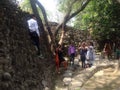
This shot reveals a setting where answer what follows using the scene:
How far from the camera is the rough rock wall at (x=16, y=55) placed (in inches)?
315

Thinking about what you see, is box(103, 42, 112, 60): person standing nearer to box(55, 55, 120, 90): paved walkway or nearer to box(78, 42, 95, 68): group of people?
box(55, 55, 120, 90): paved walkway

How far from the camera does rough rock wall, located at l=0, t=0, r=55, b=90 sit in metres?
8.00

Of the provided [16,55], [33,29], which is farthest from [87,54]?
[16,55]

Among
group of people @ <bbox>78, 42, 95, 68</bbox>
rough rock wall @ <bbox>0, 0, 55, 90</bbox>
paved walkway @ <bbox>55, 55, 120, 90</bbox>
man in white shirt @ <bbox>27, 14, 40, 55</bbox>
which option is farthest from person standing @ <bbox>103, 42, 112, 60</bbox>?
man in white shirt @ <bbox>27, 14, 40, 55</bbox>

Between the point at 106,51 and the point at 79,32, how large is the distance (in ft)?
12.4

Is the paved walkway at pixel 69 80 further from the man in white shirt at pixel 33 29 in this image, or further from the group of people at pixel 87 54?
the man in white shirt at pixel 33 29

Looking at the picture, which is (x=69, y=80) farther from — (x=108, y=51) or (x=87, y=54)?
(x=108, y=51)

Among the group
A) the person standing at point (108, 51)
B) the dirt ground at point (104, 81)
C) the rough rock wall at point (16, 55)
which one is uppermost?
the rough rock wall at point (16, 55)

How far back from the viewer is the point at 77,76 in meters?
14.2

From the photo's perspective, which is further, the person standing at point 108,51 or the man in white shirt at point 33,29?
the person standing at point 108,51

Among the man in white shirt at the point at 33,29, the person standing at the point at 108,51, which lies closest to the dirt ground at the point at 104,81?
the man in white shirt at the point at 33,29

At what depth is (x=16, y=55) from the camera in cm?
933

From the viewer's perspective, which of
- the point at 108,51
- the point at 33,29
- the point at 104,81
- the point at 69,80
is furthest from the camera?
the point at 108,51

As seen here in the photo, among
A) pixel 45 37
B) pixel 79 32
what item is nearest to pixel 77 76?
pixel 45 37
